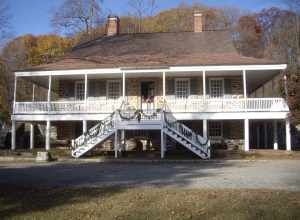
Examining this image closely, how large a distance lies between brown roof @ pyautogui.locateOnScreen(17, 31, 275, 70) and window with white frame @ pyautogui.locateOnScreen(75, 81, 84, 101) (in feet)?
5.58

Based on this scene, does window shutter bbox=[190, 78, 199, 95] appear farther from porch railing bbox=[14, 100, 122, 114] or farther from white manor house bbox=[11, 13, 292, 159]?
porch railing bbox=[14, 100, 122, 114]

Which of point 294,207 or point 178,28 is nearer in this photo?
point 294,207

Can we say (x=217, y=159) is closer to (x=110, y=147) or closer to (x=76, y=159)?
(x=76, y=159)

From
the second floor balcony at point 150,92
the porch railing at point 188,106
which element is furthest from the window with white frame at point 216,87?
the porch railing at point 188,106

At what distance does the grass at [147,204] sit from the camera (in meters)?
7.98

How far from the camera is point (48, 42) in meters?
56.1

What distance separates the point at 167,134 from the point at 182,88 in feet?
23.3

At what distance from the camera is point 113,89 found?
1098 inches

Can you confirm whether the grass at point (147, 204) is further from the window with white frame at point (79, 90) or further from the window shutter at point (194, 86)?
the window with white frame at point (79, 90)

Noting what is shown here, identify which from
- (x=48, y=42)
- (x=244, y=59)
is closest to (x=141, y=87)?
(x=244, y=59)

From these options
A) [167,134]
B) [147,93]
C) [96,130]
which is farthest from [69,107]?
[167,134]

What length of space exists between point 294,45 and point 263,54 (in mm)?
4318

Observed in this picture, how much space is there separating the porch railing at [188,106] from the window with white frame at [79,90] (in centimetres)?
331

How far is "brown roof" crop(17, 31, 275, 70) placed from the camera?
2506 centimetres
